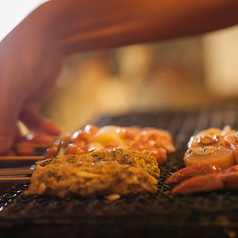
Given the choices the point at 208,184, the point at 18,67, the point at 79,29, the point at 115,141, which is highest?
the point at 79,29

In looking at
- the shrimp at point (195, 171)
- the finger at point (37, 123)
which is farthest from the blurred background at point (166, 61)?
the shrimp at point (195, 171)

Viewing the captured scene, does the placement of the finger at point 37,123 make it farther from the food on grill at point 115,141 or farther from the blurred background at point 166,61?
the blurred background at point 166,61

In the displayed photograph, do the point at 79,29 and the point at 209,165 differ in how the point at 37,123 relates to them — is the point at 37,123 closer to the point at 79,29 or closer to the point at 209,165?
the point at 79,29

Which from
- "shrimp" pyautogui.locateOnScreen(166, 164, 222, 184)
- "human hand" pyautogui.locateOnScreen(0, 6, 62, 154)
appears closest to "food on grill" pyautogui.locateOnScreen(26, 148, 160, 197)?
"shrimp" pyautogui.locateOnScreen(166, 164, 222, 184)

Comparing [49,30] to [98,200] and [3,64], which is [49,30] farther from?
[98,200]

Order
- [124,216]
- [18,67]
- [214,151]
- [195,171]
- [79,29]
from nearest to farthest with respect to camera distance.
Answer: [124,216]
[195,171]
[214,151]
[18,67]
[79,29]

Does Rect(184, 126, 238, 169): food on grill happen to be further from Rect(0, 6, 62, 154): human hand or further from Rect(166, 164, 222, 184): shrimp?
Rect(0, 6, 62, 154): human hand

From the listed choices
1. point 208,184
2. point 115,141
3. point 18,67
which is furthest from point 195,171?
point 18,67
